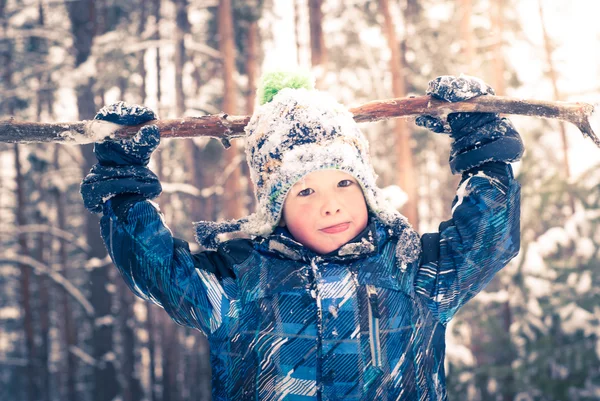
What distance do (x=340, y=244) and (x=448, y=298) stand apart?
0.54 meters

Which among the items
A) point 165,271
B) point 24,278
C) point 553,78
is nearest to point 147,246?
point 165,271

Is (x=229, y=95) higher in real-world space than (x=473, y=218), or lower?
higher

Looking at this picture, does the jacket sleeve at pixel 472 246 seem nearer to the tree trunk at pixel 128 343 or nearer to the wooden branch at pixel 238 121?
the wooden branch at pixel 238 121

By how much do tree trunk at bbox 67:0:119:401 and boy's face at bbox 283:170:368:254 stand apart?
7540mm

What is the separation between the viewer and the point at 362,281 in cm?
205

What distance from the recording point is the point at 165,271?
2.06 m

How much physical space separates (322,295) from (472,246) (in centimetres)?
71

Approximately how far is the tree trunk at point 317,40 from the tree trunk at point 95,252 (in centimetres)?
406

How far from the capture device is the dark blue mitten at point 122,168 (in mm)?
2160

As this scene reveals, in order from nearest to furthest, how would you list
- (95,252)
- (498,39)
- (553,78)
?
(95,252) → (498,39) → (553,78)

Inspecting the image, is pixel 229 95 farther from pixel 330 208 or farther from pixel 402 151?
pixel 330 208

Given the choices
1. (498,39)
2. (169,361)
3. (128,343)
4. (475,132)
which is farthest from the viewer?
(128,343)

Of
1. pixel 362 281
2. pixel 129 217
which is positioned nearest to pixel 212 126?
pixel 129 217

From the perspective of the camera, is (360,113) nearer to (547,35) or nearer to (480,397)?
(480,397)
